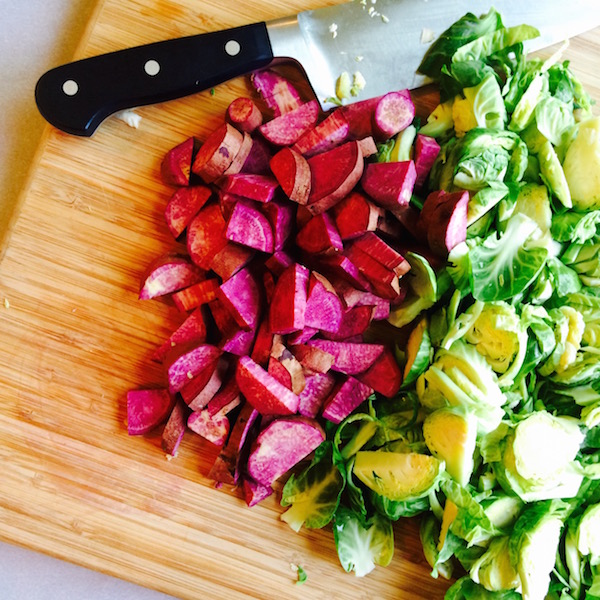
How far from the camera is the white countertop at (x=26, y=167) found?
2.44 m

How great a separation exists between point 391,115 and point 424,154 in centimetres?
19

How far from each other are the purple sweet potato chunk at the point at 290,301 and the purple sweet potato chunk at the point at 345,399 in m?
0.30

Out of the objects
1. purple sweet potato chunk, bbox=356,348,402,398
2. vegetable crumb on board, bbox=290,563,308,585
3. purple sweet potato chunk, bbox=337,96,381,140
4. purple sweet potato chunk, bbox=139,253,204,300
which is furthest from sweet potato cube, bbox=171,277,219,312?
vegetable crumb on board, bbox=290,563,308,585

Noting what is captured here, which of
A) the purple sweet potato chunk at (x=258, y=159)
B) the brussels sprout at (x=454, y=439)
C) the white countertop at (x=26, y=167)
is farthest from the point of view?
the white countertop at (x=26, y=167)

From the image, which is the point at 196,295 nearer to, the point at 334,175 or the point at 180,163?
the point at 180,163

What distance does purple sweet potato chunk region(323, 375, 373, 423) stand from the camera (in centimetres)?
220

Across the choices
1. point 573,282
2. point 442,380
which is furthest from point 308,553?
point 573,282

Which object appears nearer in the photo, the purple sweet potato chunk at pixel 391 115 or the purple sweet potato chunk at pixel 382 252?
the purple sweet potato chunk at pixel 382 252

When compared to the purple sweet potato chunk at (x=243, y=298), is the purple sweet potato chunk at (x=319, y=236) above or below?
above

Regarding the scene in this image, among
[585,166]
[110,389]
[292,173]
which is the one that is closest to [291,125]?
[292,173]

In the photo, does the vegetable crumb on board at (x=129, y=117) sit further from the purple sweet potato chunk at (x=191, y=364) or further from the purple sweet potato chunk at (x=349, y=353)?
the purple sweet potato chunk at (x=349, y=353)

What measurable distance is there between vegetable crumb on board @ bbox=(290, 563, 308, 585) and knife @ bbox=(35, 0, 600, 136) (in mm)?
1775

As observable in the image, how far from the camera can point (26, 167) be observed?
2.46 m

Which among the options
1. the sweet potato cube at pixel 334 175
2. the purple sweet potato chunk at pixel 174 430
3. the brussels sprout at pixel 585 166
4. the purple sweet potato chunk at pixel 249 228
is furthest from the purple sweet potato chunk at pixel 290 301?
the brussels sprout at pixel 585 166
